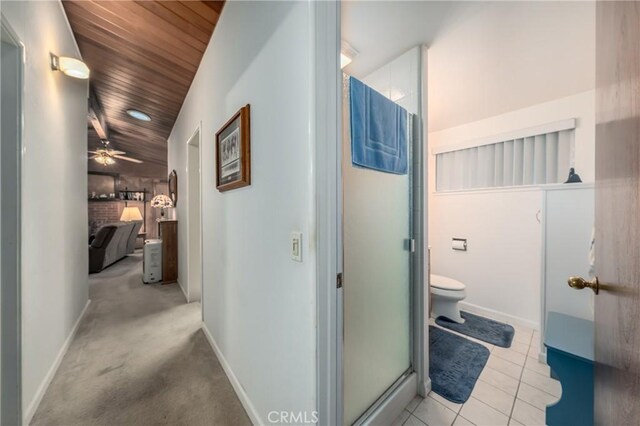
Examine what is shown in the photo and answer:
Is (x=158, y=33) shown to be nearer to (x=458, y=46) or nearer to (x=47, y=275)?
(x=47, y=275)

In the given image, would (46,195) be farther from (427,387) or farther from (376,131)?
(427,387)

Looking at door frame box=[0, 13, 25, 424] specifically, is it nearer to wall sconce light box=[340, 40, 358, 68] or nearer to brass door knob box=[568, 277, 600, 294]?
wall sconce light box=[340, 40, 358, 68]

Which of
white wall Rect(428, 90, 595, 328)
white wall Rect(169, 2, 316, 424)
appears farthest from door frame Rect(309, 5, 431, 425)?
white wall Rect(428, 90, 595, 328)

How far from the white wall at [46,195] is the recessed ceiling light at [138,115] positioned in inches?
48.3

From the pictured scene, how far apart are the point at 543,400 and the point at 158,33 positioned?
3.92 meters

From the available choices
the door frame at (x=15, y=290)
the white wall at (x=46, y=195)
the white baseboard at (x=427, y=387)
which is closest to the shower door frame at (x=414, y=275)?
the white baseboard at (x=427, y=387)

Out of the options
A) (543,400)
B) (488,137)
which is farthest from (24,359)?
(488,137)

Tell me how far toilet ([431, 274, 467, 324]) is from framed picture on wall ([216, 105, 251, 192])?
7.41 feet

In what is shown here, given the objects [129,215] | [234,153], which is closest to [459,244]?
[234,153]

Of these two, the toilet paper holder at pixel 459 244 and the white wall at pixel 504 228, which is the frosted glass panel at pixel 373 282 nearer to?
the white wall at pixel 504 228

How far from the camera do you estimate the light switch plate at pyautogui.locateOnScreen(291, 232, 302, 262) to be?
36.1 inches

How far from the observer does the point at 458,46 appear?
66.0 inches

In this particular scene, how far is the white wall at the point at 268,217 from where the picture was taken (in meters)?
0.91

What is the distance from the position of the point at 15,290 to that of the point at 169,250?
8.77ft
